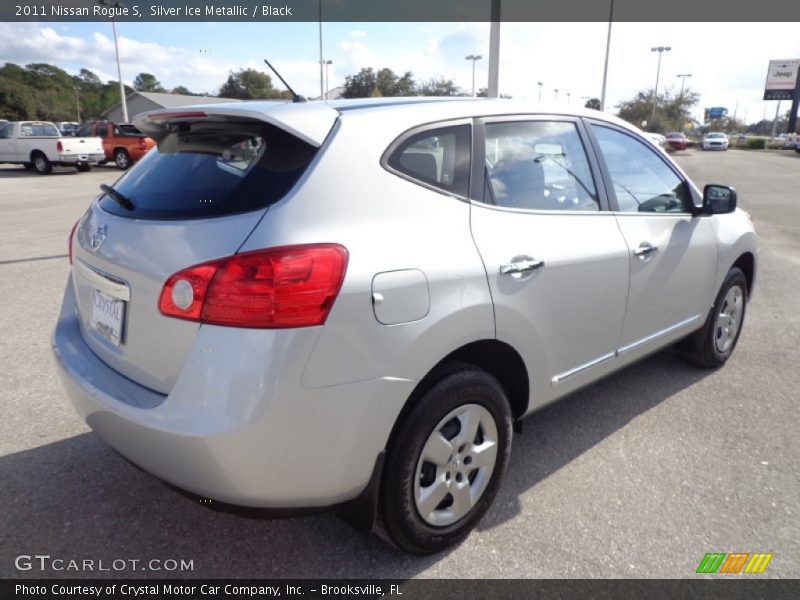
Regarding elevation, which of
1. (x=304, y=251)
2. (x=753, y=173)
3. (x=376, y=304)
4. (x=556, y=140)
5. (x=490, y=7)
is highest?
(x=490, y=7)

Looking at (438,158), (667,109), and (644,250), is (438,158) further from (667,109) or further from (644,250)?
(667,109)

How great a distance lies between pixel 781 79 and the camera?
239 feet

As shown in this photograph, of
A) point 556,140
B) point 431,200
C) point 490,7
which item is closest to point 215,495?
point 431,200

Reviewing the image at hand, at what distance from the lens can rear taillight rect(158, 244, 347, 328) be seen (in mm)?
1845

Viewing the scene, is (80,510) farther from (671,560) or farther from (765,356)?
(765,356)

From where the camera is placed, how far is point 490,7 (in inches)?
381

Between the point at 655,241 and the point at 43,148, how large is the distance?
2424cm

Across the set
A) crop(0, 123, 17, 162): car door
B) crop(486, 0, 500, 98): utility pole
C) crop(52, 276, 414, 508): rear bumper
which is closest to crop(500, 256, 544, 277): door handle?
crop(52, 276, 414, 508): rear bumper

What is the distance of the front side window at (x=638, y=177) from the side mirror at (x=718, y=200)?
0.14 m

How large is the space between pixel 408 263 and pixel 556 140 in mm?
1346

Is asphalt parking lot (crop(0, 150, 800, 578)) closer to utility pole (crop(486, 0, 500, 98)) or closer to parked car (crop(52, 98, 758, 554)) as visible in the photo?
parked car (crop(52, 98, 758, 554))

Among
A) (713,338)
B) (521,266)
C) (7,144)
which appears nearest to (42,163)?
(7,144)

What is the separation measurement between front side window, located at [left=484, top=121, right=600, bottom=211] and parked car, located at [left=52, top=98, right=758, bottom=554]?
11 mm

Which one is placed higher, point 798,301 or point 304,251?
point 304,251
